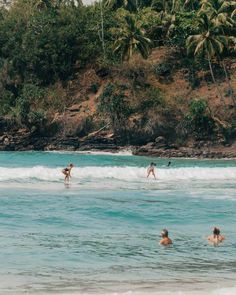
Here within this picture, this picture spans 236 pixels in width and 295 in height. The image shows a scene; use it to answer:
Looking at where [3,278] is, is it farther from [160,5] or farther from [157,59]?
[160,5]

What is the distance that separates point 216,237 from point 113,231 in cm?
403

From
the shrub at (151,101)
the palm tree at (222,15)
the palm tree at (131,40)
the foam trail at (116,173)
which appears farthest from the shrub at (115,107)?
the foam trail at (116,173)

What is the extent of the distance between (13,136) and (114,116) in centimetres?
1010

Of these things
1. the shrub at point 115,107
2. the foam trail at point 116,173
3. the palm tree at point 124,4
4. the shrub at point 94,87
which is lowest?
the foam trail at point 116,173

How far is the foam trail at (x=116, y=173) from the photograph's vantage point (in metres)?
46.1

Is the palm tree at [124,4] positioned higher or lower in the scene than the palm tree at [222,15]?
higher

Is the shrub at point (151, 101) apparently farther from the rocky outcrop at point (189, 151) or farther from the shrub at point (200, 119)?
the rocky outcrop at point (189, 151)

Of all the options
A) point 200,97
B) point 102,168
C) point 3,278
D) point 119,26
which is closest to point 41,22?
point 119,26

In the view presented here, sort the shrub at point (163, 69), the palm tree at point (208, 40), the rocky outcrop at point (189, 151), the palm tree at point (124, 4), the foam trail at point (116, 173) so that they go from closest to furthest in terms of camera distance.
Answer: the foam trail at point (116, 173) < the rocky outcrop at point (189, 151) < the palm tree at point (208, 40) < the shrub at point (163, 69) < the palm tree at point (124, 4)

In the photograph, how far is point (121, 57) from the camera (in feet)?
251

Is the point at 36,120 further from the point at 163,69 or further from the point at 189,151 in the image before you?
the point at 189,151

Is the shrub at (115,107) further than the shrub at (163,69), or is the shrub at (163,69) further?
the shrub at (163,69)

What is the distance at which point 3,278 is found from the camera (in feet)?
62.2

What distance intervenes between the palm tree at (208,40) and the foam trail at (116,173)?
19262mm
